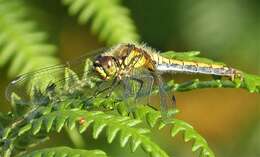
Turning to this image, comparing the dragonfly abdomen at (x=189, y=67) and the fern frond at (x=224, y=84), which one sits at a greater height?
the dragonfly abdomen at (x=189, y=67)

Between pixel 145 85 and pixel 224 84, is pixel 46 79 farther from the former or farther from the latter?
pixel 224 84

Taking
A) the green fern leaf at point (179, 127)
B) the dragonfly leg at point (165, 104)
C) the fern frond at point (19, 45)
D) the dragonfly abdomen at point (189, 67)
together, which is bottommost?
the green fern leaf at point (179, 127)

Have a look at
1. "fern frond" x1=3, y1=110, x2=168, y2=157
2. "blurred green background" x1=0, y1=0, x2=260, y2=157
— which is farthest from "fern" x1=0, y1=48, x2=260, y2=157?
"blurred green background" x1=0, y1=0, x2=260, y2=157

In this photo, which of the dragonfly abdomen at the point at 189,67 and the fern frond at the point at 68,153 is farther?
the dragonfly abdomen at the point at 189,67

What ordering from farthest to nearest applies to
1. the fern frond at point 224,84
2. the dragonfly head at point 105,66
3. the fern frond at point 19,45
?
1. the fern frond at point 19,45
2. the dragonfly head at point 105,66
3. the fern frond at point 224,84

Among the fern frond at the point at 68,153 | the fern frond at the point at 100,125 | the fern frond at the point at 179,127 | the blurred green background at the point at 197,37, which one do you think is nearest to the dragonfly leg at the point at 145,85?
the fern frond at the point at 179,127

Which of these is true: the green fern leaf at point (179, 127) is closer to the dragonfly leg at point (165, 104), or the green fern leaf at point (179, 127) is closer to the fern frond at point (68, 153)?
the dragonfly leg at point (165, 104)

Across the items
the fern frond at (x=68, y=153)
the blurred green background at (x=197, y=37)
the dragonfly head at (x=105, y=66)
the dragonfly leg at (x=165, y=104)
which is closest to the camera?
the fern frond at (x=68, y=153)
